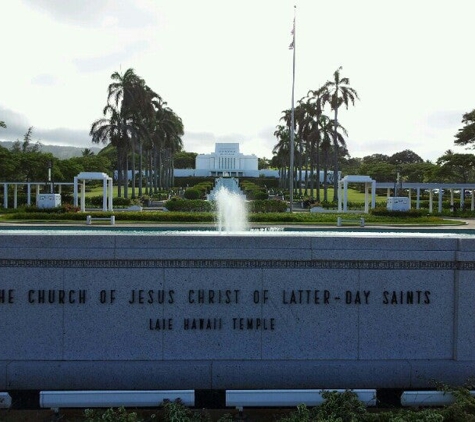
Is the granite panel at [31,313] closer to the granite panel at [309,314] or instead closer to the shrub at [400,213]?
the granite panel at [309,314]

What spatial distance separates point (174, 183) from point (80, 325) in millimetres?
96643

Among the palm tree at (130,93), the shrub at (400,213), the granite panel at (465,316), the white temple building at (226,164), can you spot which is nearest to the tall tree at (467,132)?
the shrub at (400,213)

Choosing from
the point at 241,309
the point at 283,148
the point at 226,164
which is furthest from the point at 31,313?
the point at 226,164

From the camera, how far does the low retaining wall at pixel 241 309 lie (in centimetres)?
652

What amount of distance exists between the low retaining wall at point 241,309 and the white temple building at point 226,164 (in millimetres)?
114559

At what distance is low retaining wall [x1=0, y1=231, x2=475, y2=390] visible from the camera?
21.4 feet

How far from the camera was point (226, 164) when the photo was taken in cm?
12394

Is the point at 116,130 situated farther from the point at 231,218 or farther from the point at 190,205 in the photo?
the point at 231,218

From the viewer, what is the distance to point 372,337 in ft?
21.9

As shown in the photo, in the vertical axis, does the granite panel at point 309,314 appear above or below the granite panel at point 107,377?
above

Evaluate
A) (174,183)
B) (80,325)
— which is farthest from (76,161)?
(80,325)

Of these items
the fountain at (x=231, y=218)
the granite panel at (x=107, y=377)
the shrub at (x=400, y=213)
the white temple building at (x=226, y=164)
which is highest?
the white temple building at (x=226, y=164)

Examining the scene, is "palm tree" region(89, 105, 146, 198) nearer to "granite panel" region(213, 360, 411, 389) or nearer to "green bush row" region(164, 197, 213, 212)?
"green bush row" region(164, 197, 213, 212)

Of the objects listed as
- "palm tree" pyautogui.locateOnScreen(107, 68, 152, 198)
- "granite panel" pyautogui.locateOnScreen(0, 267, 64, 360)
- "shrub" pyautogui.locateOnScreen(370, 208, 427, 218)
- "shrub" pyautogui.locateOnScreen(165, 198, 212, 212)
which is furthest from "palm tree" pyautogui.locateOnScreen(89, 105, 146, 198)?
"granite panel" pyautogui.locateOnScreen(0, 267, 64, 360)
